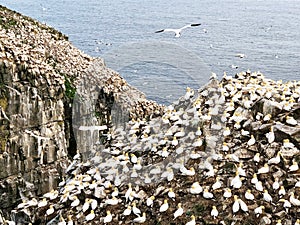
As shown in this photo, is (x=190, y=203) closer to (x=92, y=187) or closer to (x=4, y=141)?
(x=92, y=187)

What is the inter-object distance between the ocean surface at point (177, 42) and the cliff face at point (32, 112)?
9122 mm

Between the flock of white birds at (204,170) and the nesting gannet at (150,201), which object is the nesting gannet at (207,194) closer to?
the flock of white birds at (204,170)

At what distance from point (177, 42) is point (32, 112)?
3329 cm

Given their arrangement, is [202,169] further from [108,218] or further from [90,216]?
[90,216]

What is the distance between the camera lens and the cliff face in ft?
62.0

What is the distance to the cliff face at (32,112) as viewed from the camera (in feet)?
62.0

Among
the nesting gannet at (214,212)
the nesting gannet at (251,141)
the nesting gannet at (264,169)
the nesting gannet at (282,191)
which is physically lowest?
the nesting gannet at (214,212)

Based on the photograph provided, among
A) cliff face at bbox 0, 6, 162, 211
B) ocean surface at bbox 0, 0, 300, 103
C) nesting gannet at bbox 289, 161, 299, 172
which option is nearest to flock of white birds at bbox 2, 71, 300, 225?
nesting gannet at bbox 289, 161, 299, 172

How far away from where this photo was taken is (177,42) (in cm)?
5069

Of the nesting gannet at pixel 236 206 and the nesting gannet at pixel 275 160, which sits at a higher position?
the nesting gannet at pixel 275 160

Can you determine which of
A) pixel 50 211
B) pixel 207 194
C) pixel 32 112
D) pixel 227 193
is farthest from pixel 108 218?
pixel 32 112

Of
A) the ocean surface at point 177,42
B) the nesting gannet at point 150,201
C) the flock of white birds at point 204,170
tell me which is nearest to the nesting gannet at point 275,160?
the flock of white birds at point 204,170

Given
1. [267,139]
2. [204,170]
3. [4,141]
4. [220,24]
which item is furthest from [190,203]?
[220,24]

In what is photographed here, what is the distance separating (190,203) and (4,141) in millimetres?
10919
